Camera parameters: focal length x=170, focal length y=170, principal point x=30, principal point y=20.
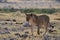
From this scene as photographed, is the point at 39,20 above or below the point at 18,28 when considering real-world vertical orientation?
above

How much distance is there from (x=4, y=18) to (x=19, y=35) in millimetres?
385

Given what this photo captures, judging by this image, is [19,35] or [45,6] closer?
[19,35]

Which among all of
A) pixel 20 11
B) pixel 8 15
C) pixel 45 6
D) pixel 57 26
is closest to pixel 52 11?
pixel 45 6

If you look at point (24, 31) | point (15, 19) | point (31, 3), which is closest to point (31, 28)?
point (24, 31)

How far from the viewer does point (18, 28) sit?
214 cm

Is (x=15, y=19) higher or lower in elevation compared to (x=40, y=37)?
higher

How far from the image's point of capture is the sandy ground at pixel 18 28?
6.56 ft

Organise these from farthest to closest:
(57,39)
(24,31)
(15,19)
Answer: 1. (15,19)
2. (24,31)
3. (57,39)

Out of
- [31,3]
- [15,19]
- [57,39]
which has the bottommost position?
[57,39]

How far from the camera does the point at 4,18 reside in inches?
89.4

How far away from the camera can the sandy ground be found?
6.56ft

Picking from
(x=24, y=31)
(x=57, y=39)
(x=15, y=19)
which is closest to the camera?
(x=57, y=39)

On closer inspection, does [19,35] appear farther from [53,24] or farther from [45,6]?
[45,6]

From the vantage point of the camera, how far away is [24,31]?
2.10 meters
